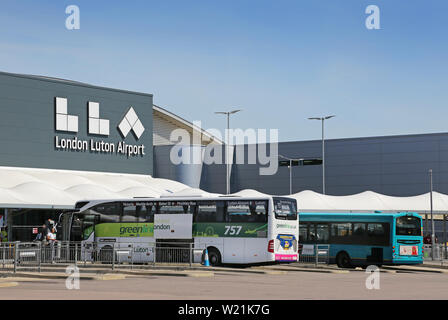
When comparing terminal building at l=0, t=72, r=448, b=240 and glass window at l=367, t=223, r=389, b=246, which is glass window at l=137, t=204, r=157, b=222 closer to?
glass window at l=367, t=223, r=389, b=246

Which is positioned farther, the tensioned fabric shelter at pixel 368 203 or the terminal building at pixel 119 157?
the tensioned fabric shelter at pixel 368 203

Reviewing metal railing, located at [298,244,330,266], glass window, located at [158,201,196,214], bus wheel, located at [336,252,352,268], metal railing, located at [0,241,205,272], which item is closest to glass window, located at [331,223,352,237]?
metal railing, located at [298,244,330,266]

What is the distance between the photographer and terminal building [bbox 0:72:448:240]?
58.2 metres

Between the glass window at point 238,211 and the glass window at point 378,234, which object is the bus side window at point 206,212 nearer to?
the glass window at point 238,211

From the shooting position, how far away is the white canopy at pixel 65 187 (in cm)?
5072

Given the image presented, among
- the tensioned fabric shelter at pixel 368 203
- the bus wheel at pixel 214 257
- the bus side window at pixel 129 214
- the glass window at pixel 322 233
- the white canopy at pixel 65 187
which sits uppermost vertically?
the white canopy at pixel 65 187

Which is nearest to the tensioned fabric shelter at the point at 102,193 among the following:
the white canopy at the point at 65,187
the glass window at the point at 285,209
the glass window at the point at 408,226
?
the white canopy at the point at 65,187

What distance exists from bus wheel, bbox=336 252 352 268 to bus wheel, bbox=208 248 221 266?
6.59m

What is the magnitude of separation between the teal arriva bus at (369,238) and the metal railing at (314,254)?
5cm

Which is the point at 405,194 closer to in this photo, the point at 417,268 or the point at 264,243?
the point at 417,268

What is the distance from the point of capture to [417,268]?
4119cm

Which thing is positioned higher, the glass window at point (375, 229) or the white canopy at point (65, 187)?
the white canopy at point (65, 187)

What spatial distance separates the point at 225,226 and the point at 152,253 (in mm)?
3751
